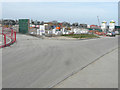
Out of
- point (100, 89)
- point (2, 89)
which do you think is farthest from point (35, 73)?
point (100, 89)

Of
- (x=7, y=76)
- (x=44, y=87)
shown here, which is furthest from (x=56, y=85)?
(x=7, y=76)

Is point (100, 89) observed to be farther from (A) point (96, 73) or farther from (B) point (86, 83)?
(A) point (96, 73)

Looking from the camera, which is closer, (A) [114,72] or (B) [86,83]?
(B) [86,83]

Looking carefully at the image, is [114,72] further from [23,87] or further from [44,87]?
[23,87]

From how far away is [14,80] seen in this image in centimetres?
709

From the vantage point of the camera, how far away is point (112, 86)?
22.5ft

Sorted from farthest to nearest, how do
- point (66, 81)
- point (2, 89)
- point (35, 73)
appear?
point (35, 73)
point (66, 81)
point (2, 89)

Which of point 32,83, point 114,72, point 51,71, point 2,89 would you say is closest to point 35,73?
point 51,71

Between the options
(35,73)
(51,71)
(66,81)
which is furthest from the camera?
(51,71)

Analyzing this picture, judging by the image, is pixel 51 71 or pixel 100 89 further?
pixel 51 71

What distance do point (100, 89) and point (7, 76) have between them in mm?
3526

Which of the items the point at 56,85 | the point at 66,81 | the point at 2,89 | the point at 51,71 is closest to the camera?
the point at 2,89

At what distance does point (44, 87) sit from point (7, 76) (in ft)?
6.28

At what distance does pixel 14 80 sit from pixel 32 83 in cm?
73
